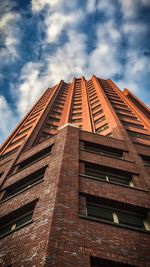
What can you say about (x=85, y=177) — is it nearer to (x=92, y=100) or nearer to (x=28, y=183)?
(x=28, y=183)

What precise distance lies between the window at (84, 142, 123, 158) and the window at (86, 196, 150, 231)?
574cm

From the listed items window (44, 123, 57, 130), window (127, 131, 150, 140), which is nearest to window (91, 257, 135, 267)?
window (127, 131, 150, 140)

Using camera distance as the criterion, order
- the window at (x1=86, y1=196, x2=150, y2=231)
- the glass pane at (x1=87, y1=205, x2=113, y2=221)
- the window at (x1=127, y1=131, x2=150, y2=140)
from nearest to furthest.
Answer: the window at (x1=86, y1=196, x2=150, y2=231)
the glass pane at (x1=87, y1=205, x2=113, y2=221)
the window at (x1=127, y1=131, x2=150, y2=140)

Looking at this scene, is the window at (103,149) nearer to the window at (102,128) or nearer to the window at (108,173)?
the window at (108,173)

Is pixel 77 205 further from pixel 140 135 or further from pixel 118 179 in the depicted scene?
pixel 140 135

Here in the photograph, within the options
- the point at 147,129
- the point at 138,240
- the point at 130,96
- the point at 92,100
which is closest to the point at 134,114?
the point at 147,129

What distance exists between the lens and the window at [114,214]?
1054 cm

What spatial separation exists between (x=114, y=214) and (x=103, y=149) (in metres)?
6.46

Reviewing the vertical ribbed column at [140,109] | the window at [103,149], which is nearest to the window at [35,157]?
the window at [103,149]

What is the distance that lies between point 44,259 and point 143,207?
18.6ft

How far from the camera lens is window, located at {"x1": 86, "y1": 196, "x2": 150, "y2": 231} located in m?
10.5

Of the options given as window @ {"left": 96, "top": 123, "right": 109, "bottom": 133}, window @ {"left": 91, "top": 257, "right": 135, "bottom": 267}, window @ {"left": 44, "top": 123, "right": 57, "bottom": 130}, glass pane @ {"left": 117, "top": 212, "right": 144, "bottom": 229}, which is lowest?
window @ {"left": 91, "top": 257, "right": 135, "bottom": 267}

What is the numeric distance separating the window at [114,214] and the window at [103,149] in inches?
226

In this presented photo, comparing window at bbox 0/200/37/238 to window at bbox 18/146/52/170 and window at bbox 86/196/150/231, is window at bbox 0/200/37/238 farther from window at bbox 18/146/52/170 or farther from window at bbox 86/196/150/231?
window at bbox 18/146/52/170
